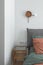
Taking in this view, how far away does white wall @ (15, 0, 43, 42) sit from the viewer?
4457mm

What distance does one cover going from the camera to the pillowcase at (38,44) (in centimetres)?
374

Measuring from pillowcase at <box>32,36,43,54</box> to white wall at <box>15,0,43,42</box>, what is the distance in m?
0.55

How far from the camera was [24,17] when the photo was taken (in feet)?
14.8

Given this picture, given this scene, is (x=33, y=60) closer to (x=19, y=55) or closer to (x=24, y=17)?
(x=19, y=55)

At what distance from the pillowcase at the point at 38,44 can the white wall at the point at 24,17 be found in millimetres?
551

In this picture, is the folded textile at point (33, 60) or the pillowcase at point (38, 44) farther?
the pillowcase at point (38, 44)

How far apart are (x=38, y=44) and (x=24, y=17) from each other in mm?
1051

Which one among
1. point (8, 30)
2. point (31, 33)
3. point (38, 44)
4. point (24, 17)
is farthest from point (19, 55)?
point (24, 17)

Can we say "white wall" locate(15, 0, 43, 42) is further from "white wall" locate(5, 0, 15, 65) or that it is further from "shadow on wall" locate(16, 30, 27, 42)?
"white wall" locate(5, 0, 15, 65)

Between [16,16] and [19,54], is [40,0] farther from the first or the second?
[19,54]

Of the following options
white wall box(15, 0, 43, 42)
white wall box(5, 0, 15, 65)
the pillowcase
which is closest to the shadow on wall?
white wall box(15, 0, 43, 42)

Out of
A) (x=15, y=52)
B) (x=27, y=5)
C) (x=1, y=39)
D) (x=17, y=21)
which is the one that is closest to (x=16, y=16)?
(x=17, y=21)

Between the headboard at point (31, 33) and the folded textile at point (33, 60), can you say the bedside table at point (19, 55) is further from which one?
the folded textile at point (33, 60)

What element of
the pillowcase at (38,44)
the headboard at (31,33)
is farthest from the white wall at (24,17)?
the pillowcase at (38,44)
